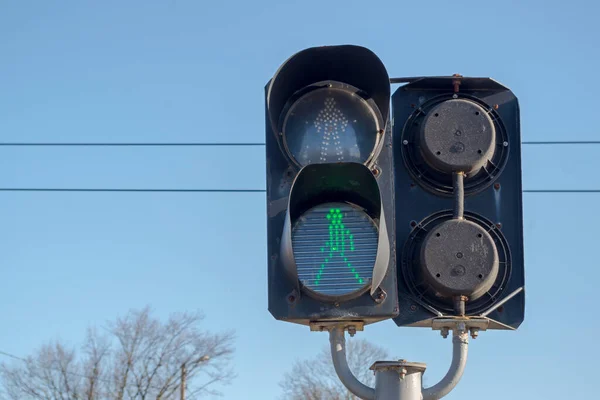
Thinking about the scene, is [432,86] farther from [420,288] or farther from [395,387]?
[395,387]

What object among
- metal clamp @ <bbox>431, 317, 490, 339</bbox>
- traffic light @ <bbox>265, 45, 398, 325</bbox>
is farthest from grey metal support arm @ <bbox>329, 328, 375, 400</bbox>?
metal clamp @ <bbox>431, 317, 490, 339</bbox>

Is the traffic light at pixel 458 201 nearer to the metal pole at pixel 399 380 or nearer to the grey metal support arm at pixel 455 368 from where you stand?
the grey metal support arm at pixel 455 368

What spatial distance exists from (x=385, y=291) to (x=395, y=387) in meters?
0.45

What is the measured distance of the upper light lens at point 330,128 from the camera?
4.96 metres

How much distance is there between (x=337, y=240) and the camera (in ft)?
15.7

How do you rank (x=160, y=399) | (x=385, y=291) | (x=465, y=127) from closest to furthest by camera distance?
(x=385, y=291), (x=465, y=127), (x=160, y=399)

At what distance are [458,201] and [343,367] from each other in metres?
0.93

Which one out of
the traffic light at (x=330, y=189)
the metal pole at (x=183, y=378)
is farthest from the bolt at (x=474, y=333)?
the metal pole at (x=183, y=378)

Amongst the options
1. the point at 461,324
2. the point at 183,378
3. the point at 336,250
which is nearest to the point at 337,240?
the point at 336,250

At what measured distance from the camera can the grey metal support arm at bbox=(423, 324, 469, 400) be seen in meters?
5.07

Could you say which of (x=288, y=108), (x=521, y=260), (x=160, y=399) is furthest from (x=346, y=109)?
(x=160, y=399)

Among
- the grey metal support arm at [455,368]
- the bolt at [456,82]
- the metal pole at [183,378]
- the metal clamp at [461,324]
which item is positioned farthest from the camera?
the metal pole at [183,378]

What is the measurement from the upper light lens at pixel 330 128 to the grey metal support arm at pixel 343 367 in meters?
0.74

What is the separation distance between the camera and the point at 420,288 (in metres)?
5.36
